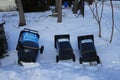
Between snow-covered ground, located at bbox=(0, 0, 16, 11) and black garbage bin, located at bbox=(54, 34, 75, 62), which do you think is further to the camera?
snow-covered ground, located at bbox=(0, 0, 16, 11)

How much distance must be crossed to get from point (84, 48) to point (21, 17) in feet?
30.3

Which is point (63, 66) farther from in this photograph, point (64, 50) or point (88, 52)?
point (88, 52)

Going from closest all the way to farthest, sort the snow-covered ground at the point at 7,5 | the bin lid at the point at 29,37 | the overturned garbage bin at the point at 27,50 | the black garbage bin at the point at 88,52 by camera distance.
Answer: the black garbage bin at the point at 88,52
the overturned garbage bin at the point at 27,50
the bin lid at the point at 29,37
the snow-covered ground at the point at 7,5

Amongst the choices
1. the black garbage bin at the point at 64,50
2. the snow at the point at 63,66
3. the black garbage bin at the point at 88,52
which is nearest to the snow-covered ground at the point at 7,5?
the snow at the point at 63,66

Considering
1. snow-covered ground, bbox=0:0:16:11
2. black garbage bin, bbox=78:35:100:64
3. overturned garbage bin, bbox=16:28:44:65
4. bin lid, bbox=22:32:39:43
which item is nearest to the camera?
black garbage bin, bbox=78:35:100:64

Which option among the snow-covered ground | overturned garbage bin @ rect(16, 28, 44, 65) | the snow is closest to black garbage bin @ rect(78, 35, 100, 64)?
the snow

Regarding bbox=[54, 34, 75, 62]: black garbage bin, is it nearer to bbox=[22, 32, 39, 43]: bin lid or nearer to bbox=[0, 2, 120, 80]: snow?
bbox=[0, 2, 120, 80]: snow

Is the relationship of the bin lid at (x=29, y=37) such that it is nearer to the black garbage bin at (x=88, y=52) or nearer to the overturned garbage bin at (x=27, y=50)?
the overturned garbage bin at (x=27, y=50)

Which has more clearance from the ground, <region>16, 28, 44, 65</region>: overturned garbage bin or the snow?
<region>16, 28, 44, 65</region>: overturned garbage bin

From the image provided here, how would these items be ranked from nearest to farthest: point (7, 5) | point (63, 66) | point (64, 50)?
1. point (63, 66)
2. point (64, 50)
3. point (7, 5)

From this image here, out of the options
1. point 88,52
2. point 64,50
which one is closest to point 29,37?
point 64,50

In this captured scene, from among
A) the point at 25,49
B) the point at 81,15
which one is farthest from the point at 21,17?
the point at 25,49

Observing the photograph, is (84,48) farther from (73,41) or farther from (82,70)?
(73,41)

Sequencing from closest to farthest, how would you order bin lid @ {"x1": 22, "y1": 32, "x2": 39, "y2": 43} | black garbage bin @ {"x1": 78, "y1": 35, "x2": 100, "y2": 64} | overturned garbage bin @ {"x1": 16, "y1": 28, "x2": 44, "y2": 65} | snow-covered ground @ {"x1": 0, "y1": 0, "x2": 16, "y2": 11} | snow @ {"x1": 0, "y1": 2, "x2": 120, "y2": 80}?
snow @ {"x1": 0, "y1": 2, "x2": 120, "y2": 80} < black garbage bin @ {"x1": 78, "y1": 35, "x2": 100, "y2": 64} < overturned garbage bin @ {"x1": 16, "y1": 28, "x2": 44, "y2": 65} < bin lid @ {"x1": 22, "y1": 32, "x2": 39, "y2": 43} < snow-covered ground @ {"x1": 0, "y1": 0, "x2": 16, "y2": 11}
